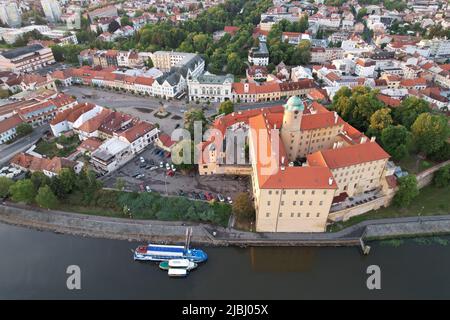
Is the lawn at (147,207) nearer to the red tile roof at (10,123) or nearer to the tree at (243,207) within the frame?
the tree at (243,207)

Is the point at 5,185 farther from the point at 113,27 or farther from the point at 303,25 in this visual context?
the point at 303,25

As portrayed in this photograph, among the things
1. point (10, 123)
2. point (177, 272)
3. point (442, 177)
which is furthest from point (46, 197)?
point (442, 177)

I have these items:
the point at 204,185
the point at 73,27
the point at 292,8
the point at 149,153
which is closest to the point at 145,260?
the point at 204,185

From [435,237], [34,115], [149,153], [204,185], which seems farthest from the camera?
[34,115]

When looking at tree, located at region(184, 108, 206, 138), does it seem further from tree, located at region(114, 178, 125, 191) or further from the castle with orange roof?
tree, located at region(114, 178, 125, 191)

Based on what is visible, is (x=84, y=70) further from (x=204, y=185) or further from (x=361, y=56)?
(x=361, y=56)

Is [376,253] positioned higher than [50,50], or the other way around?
[50,50]

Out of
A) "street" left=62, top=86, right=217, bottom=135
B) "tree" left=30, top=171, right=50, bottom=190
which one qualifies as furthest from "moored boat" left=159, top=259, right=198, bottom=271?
"street" left=62, top=86, right=217, bottom=135
